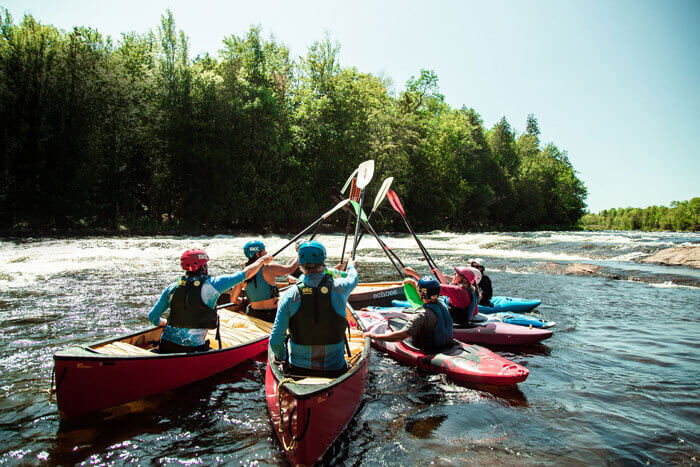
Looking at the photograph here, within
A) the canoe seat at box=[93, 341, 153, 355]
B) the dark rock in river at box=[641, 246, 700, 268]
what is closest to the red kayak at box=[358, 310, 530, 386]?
the canoe seat at box=[93, 341, 153, 355]

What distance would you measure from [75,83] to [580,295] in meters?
A: 24.0

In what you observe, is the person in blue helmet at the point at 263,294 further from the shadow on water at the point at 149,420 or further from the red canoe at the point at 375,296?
the red canoe at the point at 375,296

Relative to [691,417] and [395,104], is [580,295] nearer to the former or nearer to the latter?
[691,417]

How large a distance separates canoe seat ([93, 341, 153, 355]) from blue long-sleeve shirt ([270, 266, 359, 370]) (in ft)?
5.24

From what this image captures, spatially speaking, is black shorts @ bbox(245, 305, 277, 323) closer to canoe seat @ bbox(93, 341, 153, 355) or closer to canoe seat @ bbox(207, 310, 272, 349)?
canoe seat @ bbox(207, 310, 272, 349)

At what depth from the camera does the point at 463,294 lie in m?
5.96

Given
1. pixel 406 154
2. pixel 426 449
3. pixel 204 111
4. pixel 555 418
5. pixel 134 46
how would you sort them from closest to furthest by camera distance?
1. pixel 426 449
2. pixel 555 418
3. pixel 204 111
4. pixel 134 46
5. pixel 406 154

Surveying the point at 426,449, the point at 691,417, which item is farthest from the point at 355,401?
the point at 691,417

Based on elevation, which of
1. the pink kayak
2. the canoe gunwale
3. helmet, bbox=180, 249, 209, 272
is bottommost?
the pink kayak

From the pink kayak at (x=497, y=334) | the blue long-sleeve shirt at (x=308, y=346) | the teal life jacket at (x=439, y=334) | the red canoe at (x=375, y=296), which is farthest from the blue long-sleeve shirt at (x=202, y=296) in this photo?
the red canoe at (x=375, y=296)

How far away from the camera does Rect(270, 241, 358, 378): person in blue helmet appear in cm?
312

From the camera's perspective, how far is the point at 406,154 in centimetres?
3141

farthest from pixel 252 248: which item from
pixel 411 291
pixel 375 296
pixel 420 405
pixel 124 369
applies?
pixel 375 296

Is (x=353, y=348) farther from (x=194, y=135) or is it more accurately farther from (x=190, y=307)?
(x=194, y=135)
